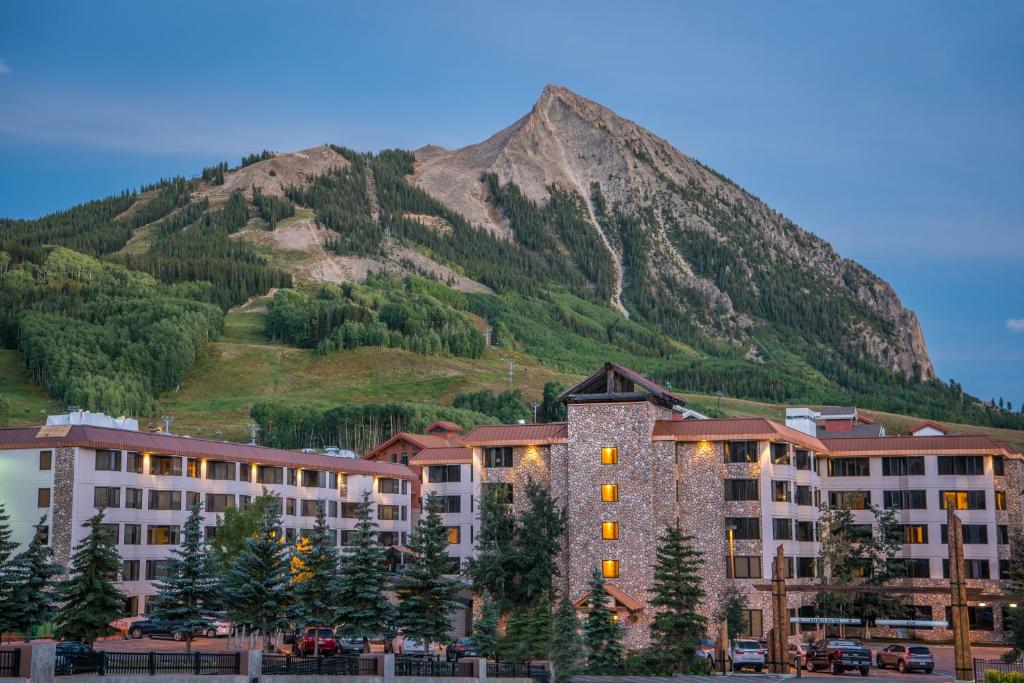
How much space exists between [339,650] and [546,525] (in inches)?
746

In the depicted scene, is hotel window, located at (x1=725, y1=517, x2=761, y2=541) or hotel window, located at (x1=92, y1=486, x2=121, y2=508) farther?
hotel window, located at (x1=92, y1=486, x2=121, y2=508)

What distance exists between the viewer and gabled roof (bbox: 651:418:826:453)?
8788 cm

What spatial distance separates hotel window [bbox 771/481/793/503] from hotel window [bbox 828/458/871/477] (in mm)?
13069

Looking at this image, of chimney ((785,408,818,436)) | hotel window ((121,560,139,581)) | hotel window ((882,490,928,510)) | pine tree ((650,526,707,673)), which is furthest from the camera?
chimney ((785,408,818,436))

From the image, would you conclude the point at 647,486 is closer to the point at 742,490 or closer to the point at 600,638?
the point at 742,490

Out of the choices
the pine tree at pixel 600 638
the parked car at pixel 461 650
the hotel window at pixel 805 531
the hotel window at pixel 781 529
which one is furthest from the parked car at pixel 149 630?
the hotel window at pixel 805 531

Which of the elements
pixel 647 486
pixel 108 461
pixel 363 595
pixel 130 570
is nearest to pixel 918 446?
pixel 647 486

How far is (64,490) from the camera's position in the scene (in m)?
86.9

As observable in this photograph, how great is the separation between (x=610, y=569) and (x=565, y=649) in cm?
2690

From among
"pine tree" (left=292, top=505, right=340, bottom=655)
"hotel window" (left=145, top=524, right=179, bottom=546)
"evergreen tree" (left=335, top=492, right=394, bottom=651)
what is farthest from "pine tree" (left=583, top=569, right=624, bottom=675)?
"hotel window" (left=145, top=524, right=179, bottom=546)

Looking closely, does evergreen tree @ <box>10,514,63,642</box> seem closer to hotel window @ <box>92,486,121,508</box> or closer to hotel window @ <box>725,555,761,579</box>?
hotel window @ <box>92,486,121,508</box>

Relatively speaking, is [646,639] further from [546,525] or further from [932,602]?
[932,602]

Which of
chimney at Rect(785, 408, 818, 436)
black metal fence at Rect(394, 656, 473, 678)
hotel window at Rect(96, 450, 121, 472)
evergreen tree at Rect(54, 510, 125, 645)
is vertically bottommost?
black metal fence at Rect(394, 656, 473, 678)

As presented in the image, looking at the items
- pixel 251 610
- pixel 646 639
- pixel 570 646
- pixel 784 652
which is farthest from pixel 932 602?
pixel 251 610
